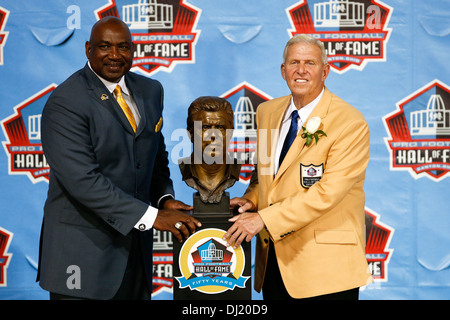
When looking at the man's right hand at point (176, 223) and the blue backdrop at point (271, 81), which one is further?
the blue backdrop at point (271, 81)

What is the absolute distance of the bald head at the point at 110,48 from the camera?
2.31 metres

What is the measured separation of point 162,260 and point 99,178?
1.81 metres

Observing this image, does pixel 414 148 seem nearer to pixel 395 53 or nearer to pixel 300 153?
pixel 395 53

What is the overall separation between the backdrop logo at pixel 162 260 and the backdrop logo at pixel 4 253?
41.2 inches

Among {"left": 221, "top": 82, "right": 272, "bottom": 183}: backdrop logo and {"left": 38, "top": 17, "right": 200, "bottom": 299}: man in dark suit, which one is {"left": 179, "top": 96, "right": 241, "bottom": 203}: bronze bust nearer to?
{"left": 38, "top": 17, "right": 200, "bottom": 299}: man in dark suit

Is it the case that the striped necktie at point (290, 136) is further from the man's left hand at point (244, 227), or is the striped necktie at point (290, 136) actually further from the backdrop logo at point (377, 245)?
the backdrop logo at point (377, 245)

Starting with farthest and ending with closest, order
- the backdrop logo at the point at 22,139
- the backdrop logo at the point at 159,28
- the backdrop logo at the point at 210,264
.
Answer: the backdrop logo at the point at 22,139, the backdrop logo at the point at 159,28, the backdrop logo at the point at 210,264

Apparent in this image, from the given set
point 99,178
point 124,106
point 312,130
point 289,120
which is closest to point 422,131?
point 289,120

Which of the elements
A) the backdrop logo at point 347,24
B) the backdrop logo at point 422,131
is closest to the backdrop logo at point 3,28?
the backdrop logo at point 347,24

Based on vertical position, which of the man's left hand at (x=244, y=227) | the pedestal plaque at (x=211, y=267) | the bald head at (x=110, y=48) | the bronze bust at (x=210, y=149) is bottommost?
the pedestal plaque at (x=211, y=267)

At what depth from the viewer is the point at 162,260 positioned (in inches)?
155

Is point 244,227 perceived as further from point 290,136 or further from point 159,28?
point 159,28

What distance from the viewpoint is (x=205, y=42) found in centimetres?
376

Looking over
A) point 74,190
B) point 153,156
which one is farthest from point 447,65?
point 74,190
